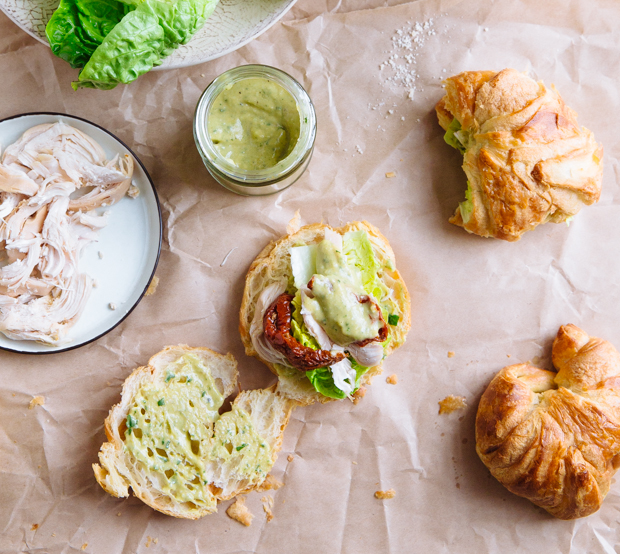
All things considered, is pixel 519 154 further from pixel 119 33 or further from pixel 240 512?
pixel 240 512

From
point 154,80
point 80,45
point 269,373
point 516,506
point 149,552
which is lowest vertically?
point 149,552

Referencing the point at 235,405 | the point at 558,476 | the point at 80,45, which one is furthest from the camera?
the point at 235,405

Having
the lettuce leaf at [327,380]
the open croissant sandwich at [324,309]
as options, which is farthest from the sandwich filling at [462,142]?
the lettuce leaf at [327,380]

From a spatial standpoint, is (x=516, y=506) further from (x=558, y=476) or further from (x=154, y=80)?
(x=154, y=80)

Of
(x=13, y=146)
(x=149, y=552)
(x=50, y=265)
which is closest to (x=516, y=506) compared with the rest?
(x=149, y=552)

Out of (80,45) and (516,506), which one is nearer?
(80,45)

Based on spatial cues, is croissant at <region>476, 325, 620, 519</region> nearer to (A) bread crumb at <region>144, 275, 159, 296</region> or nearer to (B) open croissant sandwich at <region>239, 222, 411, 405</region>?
(B) open croissant sandwich at <region>239, 222, 411, 405</region>

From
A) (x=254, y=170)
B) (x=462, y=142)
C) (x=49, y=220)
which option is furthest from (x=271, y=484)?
(x=462, y=142)
